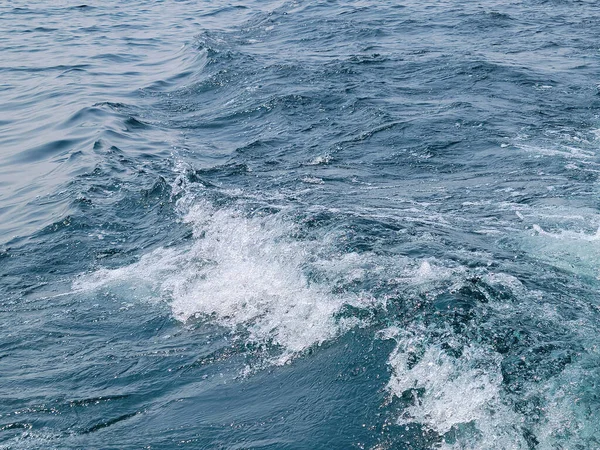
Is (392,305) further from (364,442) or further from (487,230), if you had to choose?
(487,230)

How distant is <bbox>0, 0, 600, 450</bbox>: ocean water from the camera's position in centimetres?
539

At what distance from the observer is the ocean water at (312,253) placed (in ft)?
17.7

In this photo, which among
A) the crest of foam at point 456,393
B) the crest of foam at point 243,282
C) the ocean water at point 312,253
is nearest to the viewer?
the crest of foam at point 456,393

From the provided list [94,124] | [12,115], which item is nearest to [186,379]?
[94,124]

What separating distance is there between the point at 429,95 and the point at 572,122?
3094 millimetres

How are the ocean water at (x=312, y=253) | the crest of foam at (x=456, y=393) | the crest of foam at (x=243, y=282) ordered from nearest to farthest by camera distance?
1. the crest of foam at (x=456, y=393)
2. the ocean water at (x=312, y=253)
3. the crest of foam at (x=243, y=282)

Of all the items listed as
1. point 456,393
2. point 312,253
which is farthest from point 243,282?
point 456,393

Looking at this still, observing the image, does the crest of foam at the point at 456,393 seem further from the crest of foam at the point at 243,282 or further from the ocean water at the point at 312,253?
the crest of foam at the point at 243,282

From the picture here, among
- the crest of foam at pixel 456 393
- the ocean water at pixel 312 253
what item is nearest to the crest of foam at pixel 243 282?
the ocean water at pixel 312 253

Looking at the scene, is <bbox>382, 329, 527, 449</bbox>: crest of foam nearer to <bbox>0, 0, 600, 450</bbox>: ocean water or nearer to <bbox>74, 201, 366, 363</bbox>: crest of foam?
<bbox>0, 0, 600, 450</bbox>: ocean water

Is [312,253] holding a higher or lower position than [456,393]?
lower

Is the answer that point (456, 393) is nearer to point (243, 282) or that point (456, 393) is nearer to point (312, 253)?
point (312, 253)

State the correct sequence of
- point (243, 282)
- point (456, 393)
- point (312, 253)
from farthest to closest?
1. point (312, 253)
2. point (243, 282)
3. point (456, 393)

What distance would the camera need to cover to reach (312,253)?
24.5 feet
